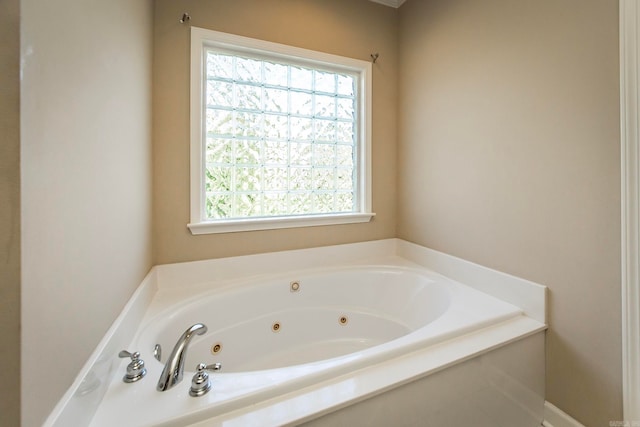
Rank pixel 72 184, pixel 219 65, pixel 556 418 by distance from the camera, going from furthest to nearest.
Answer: pixel 219 65
pixel 556 418
pixel 72 184

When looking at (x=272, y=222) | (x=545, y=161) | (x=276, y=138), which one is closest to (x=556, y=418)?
(x=545, y=161)

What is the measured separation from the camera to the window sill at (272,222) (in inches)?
70.5

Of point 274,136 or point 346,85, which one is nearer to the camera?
point 274,136

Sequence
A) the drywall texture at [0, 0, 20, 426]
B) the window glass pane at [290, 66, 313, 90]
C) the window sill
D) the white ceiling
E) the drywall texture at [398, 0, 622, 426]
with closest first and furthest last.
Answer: the drywall texture at [0, 0, 20, 426] < the drywall texture at [398, 0, 622, 426] < the window sill < the window glass pane at [290, 66, 313, 90] < the white ceiling

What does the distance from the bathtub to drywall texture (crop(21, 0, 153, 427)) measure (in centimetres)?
17

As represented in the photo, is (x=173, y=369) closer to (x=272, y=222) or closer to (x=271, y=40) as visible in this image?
(x=272, y=222)

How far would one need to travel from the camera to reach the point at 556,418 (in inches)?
51.2

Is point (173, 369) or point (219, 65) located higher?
point (219, 65)

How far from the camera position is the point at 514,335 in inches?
49.4

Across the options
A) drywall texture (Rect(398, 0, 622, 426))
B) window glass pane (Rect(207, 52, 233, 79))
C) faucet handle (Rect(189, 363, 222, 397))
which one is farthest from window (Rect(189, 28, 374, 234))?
faucet handle (Rect(189, 363, 222, 397))

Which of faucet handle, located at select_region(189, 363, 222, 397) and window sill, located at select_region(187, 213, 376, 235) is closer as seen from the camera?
faucet handle, located at select_region(189, 363, 222, 397)

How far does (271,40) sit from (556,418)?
8.79 feet

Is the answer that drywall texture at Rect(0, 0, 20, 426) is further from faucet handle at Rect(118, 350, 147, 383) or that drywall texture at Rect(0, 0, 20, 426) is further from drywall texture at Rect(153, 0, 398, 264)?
drywall texture at Rect(153, 0, 398, 264)

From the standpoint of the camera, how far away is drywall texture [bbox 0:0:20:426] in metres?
0.51
